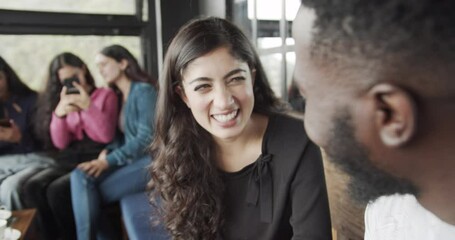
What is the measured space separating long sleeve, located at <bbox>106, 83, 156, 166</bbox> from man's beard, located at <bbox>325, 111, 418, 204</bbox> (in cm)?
173

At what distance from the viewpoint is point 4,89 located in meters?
1.86

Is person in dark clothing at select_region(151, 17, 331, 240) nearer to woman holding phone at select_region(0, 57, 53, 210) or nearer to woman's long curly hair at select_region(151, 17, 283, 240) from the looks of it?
woman's long curly hair at select_region(151, 17, 283, 240)

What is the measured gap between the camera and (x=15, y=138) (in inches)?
75.3

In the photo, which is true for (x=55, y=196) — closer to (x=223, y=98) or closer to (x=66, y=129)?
(x=66, y=129)

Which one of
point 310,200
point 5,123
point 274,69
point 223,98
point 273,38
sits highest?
point 273,38

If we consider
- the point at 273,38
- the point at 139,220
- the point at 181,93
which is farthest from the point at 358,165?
the point at 139,220

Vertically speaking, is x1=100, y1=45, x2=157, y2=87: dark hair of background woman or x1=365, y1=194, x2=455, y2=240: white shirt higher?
x1=100, y1=45, x2=157, y2=87: dark hair of background woman

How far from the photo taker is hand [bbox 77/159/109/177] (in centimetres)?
188

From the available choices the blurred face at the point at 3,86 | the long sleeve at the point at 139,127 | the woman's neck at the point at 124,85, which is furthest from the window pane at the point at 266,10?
the blurred face at the point at 3,86

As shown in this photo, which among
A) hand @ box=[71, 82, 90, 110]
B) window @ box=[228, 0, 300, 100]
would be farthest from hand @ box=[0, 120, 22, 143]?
window @ box=[228, 0, 300, 100]

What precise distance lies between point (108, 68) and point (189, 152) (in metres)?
1.33

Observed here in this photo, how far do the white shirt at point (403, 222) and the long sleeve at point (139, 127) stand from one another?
1.60m

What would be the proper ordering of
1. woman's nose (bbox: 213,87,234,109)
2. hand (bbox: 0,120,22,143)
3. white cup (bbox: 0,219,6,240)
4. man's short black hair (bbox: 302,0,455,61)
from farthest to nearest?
hand (bbox: 0,120,22,143) < white cup (bbox: 0,219,6,240) < woman's nose (bbox: 213,87,234,109) < man's short black hair (bbox: 302,0,455,61)

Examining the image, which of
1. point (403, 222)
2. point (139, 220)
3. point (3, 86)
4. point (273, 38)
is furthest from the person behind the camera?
point (3, 86)
